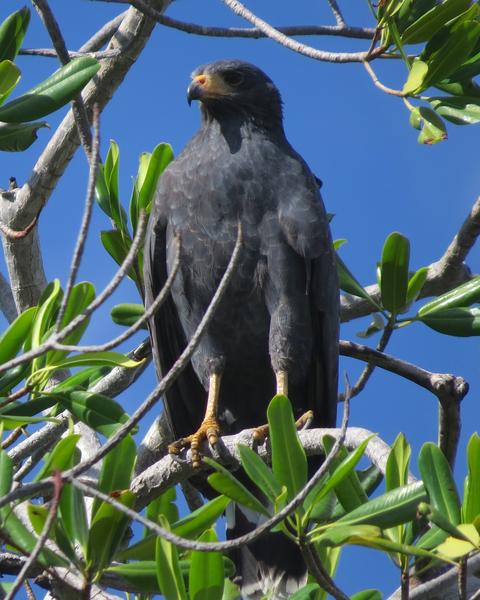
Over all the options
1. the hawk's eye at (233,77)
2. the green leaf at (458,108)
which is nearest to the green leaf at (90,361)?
the green leaf at (458,108)

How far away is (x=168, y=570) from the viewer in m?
3.14

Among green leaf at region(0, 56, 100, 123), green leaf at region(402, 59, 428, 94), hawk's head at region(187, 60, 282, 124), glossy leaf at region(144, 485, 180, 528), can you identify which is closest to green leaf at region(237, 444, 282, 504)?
glossy leaf at region(144, 485, 180, 528)

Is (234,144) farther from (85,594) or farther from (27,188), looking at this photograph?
(85,594)

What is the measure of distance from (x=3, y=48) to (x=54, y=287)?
1.13 m

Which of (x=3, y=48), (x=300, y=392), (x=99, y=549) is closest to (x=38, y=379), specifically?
(x=99, y=549)

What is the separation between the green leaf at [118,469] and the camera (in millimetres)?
3389

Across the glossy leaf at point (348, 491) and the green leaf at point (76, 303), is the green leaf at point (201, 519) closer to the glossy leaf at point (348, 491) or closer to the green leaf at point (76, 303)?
the glossy leaf at point (348, 491)

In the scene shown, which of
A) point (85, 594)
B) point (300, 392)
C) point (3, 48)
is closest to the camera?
point (85, 594)

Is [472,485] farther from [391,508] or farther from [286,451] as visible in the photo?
[286,451]

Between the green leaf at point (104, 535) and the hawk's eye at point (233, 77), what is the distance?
3445 mm

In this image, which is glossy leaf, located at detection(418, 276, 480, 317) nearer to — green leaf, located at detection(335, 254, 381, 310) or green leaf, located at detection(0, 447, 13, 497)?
green leaf, located at detection(335, 254, 381, 310)

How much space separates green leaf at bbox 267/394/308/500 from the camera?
322 cm

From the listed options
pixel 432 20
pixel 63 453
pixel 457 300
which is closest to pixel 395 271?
pixel 457 300

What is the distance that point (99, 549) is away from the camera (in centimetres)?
316
